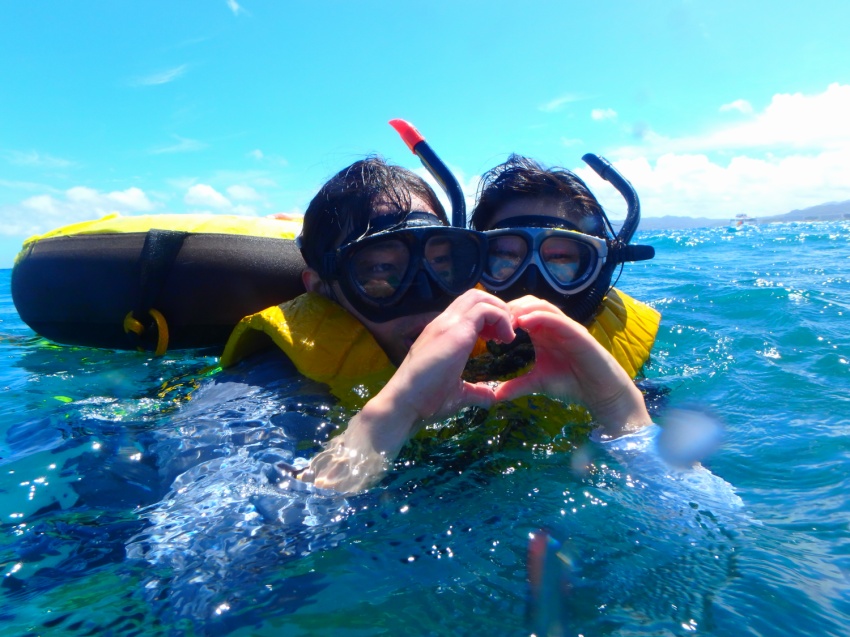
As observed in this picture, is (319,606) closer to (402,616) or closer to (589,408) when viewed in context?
(402,616)

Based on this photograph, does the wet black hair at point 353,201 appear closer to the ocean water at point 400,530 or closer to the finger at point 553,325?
the ocean water at point 400,530

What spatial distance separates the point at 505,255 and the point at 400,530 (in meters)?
1.40

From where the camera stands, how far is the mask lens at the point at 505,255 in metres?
2.54

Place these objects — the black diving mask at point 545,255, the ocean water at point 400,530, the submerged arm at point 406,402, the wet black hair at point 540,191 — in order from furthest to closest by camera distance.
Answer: the wet black hair at point 540,191 → the black diving mask at point 545,255 → the submerged arm at point 406,402 → the ocean water at point 400,530

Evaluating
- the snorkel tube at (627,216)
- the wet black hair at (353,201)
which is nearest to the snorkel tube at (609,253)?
the snorkel tube at (627,216)

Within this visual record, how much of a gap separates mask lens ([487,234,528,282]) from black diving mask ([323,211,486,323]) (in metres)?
0.26

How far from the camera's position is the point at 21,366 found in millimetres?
4199

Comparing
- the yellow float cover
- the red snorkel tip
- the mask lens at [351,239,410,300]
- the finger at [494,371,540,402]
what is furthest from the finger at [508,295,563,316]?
the yellow float cover

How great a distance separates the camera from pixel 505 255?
8.50 feet

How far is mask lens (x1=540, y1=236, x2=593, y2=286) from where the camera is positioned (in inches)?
99.9

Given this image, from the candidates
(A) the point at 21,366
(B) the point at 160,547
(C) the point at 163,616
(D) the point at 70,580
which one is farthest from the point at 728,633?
(A) the point at 21,366

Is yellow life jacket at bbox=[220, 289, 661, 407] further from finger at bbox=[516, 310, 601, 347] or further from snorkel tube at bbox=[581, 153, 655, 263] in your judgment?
finger at bbox=[516, 310, 601, 347]

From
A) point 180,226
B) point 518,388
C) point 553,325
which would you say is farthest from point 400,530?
point 180,226

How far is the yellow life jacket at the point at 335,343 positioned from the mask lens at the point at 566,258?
0.27 metres
